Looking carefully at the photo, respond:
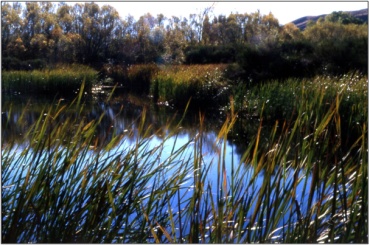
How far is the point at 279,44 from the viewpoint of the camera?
12.2 metres

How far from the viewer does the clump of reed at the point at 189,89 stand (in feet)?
30.5

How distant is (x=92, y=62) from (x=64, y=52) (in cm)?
64

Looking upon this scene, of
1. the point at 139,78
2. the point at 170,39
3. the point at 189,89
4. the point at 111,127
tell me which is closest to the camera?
the point at 111,127

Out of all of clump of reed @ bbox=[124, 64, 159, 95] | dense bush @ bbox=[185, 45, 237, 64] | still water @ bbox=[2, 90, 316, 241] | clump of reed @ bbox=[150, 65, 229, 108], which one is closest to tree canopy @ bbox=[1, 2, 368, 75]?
dense bush @ bbox=[185, 45, 237, 64]

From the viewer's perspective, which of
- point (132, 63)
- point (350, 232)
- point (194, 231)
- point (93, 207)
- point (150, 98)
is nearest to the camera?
point (350, 232)

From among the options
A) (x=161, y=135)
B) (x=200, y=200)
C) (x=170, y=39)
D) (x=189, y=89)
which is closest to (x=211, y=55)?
(x=170, y=39)

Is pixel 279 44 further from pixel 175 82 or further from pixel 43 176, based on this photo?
pixel 43 176

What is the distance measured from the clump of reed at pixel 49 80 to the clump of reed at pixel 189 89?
4.45ft

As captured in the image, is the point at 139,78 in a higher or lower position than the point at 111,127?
lower

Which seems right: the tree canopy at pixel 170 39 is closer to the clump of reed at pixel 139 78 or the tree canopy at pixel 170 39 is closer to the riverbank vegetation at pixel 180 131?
the riverbank vegetation at pixel 180 131

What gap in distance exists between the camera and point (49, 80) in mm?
8367

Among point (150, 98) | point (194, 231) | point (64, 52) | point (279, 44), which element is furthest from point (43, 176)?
point (279, 44)

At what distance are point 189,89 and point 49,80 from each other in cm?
231

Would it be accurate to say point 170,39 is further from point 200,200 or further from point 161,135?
point 200,200
